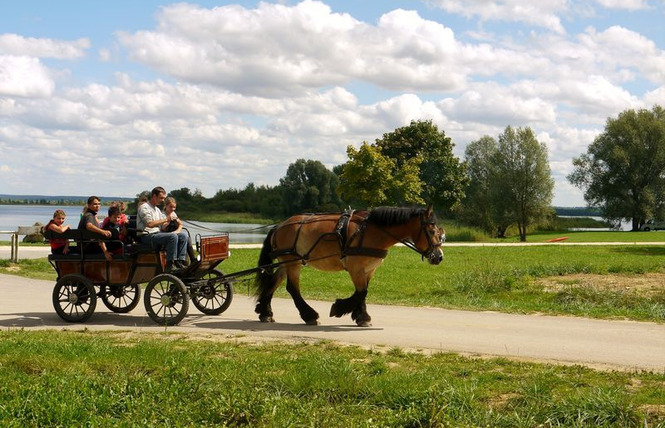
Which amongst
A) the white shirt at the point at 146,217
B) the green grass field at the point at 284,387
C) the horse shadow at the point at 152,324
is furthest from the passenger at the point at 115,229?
the green grass field at the point at 284,387

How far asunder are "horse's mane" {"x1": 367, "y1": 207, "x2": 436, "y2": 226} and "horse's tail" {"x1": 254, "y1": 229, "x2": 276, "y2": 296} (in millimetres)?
1940

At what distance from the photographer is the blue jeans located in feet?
40.3

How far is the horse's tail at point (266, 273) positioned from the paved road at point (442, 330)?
1.82 ft

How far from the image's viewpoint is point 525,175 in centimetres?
6662

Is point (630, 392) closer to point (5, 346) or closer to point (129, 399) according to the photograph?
point (129, 399)

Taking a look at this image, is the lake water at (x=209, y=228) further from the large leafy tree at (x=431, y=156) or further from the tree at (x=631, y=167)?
the tree at (x=631, y=167)

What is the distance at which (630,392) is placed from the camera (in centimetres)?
699

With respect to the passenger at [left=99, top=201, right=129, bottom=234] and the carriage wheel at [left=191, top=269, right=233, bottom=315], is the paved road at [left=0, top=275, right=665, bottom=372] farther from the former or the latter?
the passenger at [left=99, top=201, right=129, bottom=234]

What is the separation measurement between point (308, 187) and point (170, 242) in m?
72.8

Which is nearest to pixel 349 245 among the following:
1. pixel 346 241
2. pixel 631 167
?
pixel 346 241

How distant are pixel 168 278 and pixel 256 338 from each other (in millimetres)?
2208

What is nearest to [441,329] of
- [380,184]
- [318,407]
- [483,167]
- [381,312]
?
[381,312]

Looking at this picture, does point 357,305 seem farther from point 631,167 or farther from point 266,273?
point 631,167

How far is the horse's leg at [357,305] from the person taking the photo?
11.5 metres
